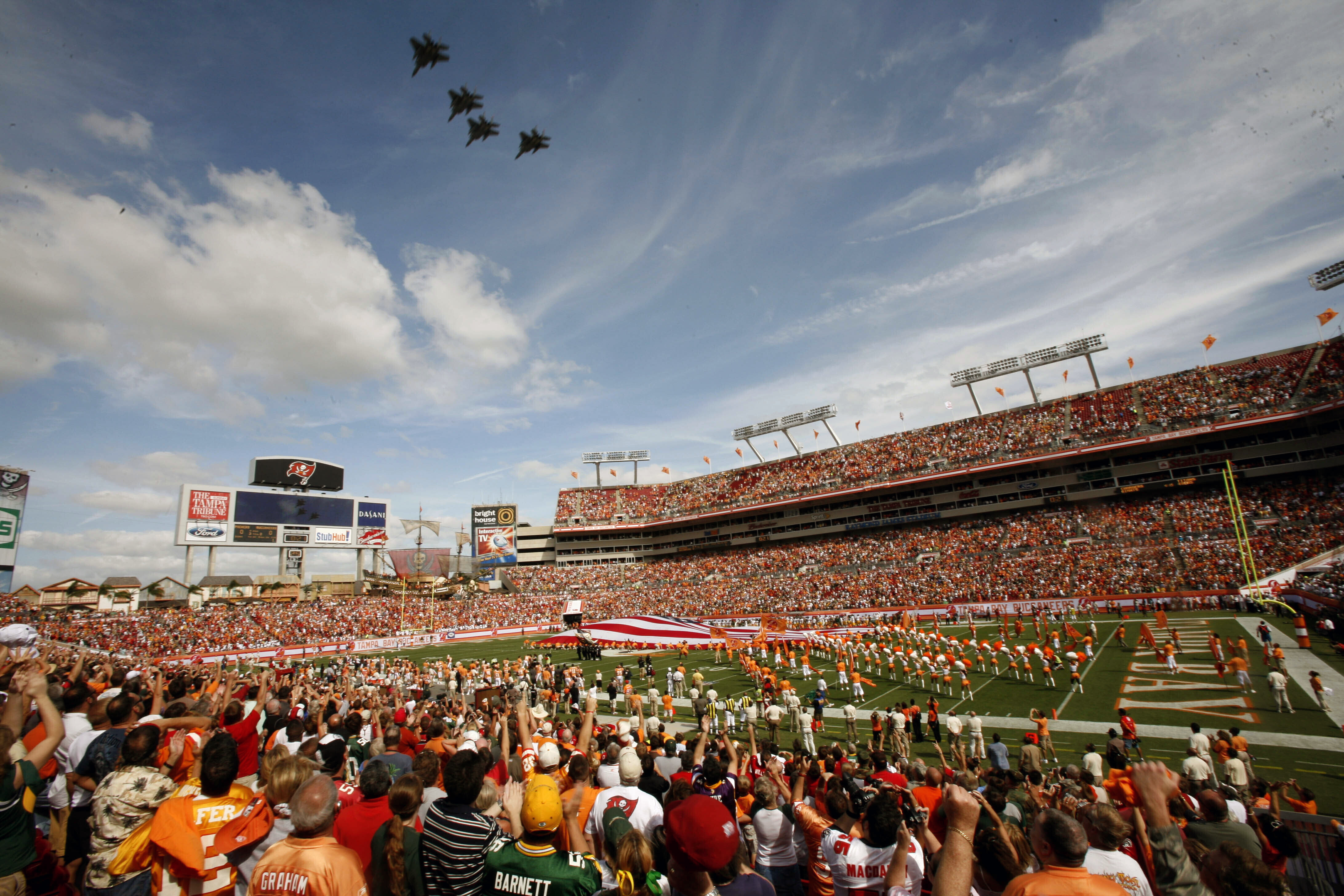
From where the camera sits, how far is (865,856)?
3709 mm

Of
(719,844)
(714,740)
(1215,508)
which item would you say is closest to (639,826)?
(719,844)

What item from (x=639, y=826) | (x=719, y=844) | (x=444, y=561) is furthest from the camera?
(x=444, y=561)

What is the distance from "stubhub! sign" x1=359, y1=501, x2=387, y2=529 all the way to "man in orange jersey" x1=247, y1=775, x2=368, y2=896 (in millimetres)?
63278

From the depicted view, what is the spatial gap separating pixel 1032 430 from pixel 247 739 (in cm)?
5383

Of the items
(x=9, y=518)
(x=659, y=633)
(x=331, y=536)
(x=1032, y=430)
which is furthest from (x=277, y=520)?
(x=1032, y=430)

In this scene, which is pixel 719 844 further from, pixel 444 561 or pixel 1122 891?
pixel 444 561

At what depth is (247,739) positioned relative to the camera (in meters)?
5.66

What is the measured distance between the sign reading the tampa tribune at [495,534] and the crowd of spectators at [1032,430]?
17282 millimetres

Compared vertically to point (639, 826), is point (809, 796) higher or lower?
lower

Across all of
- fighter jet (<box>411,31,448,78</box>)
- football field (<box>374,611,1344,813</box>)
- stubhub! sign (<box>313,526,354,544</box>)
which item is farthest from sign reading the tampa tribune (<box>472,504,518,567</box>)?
fighter jet (<box>411,31,448,78</box>)

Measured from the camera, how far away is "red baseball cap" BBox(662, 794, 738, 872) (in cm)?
291

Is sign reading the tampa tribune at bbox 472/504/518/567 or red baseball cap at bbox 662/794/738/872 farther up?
sign reading the tampa tribune at bbox 472/504/518/567

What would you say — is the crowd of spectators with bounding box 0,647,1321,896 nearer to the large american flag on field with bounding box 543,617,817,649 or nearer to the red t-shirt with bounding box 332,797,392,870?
the red t-shirt with bounding box 332,797,392,870

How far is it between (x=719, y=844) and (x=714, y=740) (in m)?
9.32
